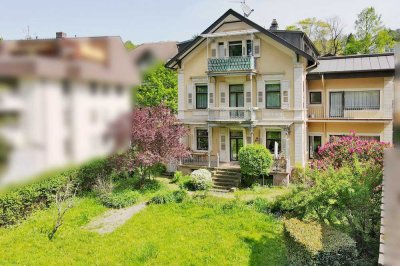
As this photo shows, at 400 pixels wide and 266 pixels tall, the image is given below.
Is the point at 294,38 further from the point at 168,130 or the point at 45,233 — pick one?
the point at 45,233

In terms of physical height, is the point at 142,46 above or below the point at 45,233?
above

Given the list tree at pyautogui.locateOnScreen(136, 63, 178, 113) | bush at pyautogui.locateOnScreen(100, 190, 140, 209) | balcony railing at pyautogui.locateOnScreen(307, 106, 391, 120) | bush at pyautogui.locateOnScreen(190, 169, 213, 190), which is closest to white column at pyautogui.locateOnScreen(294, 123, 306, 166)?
balcony railing at pyautogui.locateOnScreen(307, 106, 391, 120)

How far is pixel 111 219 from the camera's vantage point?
1302 centimetres

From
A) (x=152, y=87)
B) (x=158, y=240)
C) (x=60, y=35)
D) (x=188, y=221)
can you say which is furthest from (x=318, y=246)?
(x=60, y=35)

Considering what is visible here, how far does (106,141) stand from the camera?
67 centimetres

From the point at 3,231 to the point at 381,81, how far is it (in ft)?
63.1

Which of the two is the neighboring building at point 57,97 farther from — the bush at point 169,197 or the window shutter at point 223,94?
the window shutter at point 223,94

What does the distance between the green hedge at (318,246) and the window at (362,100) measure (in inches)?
434

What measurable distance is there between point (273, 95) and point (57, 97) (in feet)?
64.9

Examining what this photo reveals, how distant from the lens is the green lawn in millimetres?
9180

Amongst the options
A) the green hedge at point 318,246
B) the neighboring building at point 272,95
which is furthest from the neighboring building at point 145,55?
the neighboring building at point 272,95

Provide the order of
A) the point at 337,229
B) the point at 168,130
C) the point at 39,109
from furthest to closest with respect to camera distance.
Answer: the point at 168,130 < the point at 337,229 < the point at 39,109

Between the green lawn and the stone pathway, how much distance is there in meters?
0.31

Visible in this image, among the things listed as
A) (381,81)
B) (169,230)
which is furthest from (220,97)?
(169,230)
